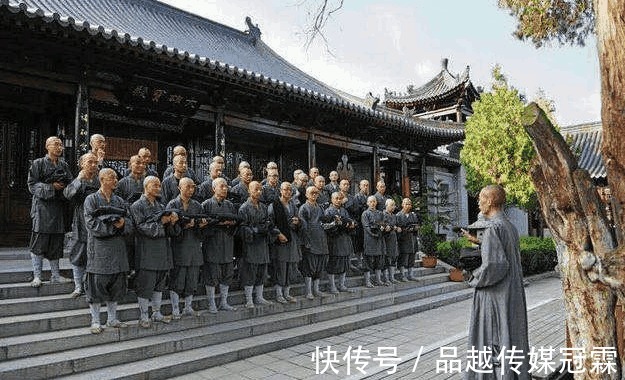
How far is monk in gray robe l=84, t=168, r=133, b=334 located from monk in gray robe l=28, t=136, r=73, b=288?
92 centimetres

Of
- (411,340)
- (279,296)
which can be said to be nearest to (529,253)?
(411,340)

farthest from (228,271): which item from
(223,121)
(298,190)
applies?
(223,121)

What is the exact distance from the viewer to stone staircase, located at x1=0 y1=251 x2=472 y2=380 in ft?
14.5

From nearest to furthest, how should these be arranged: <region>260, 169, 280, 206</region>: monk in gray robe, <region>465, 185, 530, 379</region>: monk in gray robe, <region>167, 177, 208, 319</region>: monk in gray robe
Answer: <region>465, 185, 530, 379</region>: monk in gray robe < <region>167, 177, 208, 319</region>: monk in gray robe < <region>260, 169, 280, 206</region>: monk in gray robe

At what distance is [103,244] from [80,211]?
2.98 feet

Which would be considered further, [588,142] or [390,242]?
[588,142]

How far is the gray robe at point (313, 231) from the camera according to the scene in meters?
7.66

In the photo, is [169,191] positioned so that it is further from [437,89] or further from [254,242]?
[437,89]

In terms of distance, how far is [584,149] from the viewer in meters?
23.9

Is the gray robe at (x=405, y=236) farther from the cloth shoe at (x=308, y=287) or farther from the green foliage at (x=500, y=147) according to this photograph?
the green foliage at (x=500, y=147)

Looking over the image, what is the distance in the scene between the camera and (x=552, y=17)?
779 centimetres

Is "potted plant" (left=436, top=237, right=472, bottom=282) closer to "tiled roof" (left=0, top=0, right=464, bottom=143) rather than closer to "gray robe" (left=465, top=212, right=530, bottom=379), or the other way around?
"tiled roof" (left=0, top=0, right=464, bottom=143)

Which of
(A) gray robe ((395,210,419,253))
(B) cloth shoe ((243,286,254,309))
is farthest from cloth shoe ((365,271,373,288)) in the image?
(B) cloth shoe ((243,286,254,309))

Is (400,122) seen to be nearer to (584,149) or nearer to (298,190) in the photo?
(298,190)
